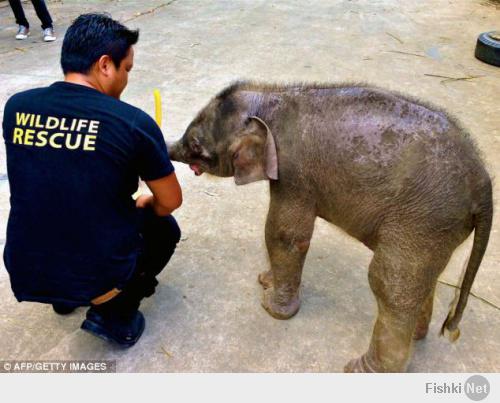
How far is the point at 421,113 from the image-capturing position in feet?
6.52

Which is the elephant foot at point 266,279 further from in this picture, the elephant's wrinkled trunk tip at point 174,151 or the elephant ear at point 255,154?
the elephant's wrinkled trunk tip at point 174,151

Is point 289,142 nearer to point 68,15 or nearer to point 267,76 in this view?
point 267,76

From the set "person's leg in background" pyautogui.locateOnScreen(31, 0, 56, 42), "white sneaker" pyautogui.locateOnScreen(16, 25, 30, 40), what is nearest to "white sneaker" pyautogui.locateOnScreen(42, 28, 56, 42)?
"person's leg in background" pyautogui.locateOnScreen(31, 0, 56, 42)

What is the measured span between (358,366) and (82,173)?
1585 mm

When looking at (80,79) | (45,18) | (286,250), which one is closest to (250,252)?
(286,250)

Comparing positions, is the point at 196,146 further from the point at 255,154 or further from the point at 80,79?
the point at 80,79

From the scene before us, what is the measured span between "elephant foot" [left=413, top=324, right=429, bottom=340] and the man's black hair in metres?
2.00

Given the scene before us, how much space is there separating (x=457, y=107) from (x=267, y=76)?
224 cm

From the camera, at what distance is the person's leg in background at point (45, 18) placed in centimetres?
677

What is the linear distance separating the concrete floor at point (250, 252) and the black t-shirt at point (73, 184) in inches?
21.9

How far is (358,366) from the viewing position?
7.51 feet

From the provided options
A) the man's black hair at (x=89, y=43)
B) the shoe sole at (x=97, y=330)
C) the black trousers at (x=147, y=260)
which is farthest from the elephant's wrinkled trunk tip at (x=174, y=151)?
the shoe sole at (x=97, y=330)

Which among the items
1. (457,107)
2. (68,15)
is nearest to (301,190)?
(457,107)
